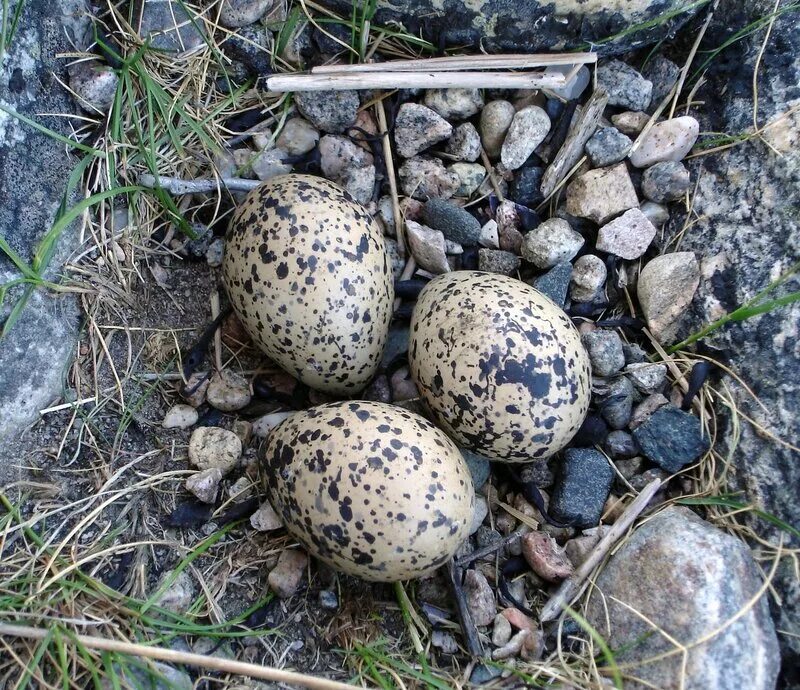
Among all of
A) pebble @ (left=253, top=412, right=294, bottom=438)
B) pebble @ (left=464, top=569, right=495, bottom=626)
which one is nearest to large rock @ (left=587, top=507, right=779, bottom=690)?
pebble @ (left=464, top=569, right=495, bottom=626)

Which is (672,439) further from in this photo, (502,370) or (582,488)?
(502,370)

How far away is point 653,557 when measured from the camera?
1.67 meters

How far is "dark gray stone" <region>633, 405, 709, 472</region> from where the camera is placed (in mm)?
1842

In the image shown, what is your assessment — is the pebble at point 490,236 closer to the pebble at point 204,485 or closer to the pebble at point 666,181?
the pebble at point 666,181

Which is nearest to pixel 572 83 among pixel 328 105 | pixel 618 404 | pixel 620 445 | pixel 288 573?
pixel 328 105

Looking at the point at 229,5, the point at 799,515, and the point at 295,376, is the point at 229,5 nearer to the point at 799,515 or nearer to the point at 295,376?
the point at 295,376

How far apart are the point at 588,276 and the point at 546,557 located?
81 cm

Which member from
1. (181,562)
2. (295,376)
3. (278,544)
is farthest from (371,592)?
(295,376)

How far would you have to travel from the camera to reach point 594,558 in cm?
177

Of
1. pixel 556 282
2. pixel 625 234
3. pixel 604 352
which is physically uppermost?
pixel 625 234

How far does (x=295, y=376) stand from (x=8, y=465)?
0.74 m

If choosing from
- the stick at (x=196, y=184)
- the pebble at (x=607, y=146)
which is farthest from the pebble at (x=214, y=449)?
the pebble at (x=607, y=146)

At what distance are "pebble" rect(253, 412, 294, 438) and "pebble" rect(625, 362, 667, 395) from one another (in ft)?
3.25

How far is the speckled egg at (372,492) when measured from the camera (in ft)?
5.09
